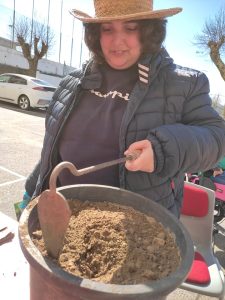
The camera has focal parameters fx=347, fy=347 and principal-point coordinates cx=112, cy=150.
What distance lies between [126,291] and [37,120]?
922 cm

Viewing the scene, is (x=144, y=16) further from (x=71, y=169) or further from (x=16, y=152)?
(x=16, y=152)

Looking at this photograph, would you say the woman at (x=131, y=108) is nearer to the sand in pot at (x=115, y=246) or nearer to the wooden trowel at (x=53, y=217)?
the sand in pot at (x=115, y=246)

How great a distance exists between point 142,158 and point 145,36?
0.54 meters

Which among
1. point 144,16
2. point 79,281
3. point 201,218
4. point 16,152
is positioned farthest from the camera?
point 16,152

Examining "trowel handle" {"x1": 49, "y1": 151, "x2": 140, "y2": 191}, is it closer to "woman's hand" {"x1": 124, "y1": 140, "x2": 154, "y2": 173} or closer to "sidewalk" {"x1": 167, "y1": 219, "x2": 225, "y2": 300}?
"woman's hand" {"x1": 124, "y1": 140, "x2": 154, "y2": 173}

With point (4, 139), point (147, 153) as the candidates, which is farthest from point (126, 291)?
point (4, 139)

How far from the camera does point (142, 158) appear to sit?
38.3 inches

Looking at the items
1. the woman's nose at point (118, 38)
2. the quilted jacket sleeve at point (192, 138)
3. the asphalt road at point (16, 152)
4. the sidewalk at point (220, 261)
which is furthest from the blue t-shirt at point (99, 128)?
the asphalt road at point (16, 152)

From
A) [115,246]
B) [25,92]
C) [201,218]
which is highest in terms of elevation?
[25,92]

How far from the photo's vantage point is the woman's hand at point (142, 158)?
961 mm

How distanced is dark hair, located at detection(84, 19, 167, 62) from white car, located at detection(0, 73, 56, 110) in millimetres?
9971

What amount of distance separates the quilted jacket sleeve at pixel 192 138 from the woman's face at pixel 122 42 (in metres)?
0.25

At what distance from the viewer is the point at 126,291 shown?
2.00 feet

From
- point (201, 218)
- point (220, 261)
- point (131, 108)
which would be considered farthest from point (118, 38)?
point (220, 261)
